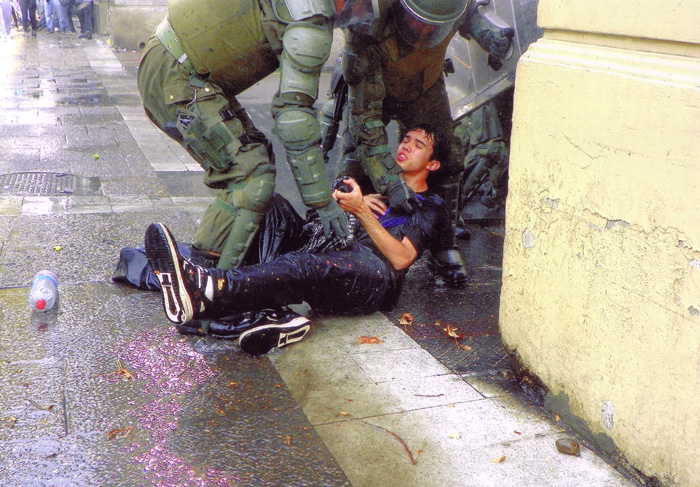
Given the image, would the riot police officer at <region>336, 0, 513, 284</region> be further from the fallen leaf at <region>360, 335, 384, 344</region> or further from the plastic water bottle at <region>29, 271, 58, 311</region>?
the plastic water bottle at <region>29, 271, 58, 311</region>

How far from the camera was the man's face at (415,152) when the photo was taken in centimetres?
377

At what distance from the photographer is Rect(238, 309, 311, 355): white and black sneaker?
3039mm

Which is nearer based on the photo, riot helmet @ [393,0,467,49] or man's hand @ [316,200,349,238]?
man's hand @ [316,200,349,238]

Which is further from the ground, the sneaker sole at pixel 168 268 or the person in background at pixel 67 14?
the sneaker sole at pixel 168 268

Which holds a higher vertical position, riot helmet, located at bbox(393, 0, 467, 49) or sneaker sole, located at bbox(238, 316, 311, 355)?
riot helmet, located at bbox(393, 0, 467, 49)

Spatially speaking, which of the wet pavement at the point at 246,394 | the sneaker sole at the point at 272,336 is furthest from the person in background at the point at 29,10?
the sneaker sole at the point at 272,336

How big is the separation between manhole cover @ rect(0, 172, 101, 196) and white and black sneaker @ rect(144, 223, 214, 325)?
2830 millimetres

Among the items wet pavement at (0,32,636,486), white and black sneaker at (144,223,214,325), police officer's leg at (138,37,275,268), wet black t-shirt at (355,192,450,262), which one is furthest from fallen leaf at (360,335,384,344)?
white and black sneaker at (144,223,214,325)

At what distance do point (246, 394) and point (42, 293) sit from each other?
1.26 m

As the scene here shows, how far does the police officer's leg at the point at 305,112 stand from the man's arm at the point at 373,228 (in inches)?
6.8

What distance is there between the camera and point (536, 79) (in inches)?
104

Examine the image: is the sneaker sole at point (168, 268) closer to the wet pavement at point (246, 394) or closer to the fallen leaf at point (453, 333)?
the wet pavement at point (246, 394)

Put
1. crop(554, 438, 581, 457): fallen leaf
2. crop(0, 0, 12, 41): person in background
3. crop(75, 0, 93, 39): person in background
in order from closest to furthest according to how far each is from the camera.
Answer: crop(554, 438, 581, 457): fallen leaf, crop(75, 0, 93, 39): person in background, crop(0, 0, 12, 41): person in background

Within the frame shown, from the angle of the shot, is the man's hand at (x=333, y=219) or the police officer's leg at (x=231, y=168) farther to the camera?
the police officer's leg at (x=231, y=168)
